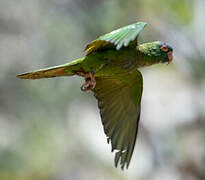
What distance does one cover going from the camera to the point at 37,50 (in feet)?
39.5

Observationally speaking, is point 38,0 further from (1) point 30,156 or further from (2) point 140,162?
(2) point 140,162

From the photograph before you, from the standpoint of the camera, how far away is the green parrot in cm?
385

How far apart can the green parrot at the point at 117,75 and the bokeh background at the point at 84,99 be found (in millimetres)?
6536

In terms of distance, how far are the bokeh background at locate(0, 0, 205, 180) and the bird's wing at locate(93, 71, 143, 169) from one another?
6.50m

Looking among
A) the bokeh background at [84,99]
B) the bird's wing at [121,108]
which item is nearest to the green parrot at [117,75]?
the bird's wing at [121,108]

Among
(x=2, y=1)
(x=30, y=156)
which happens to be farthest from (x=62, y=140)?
(x=2, y=1)

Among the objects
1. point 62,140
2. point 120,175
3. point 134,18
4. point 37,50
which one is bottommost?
point 120,175

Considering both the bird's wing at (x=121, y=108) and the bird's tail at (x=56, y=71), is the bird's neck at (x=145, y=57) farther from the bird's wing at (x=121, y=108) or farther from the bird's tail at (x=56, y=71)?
the bird's tail at (x=56, y=71)

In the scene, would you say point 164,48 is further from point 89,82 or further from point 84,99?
point 84,99

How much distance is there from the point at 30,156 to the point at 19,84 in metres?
1.62

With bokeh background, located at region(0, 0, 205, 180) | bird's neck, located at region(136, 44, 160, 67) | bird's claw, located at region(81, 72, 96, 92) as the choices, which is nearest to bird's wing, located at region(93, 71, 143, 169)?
bird's neck, located at region(136, 44, 160, 67)

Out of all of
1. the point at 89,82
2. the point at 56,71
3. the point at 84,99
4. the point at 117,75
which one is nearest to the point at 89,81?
the point at 89,82

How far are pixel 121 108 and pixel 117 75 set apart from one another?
14.1 inches

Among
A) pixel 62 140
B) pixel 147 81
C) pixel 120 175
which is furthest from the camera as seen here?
pixel 147 81
